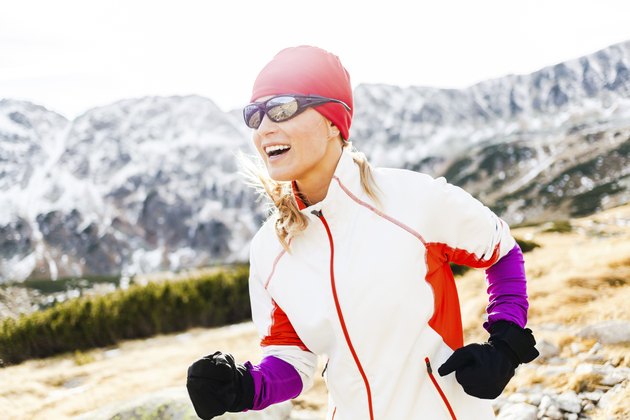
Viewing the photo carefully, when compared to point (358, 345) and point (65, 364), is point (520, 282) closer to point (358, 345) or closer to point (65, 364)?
point (358, 345)

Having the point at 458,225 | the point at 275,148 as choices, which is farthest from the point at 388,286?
the point at 275,148

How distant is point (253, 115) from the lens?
6.77ft

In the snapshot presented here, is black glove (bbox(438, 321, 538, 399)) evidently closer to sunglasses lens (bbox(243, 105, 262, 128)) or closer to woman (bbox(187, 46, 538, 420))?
woman (bbox(187, 46, 538, 420))

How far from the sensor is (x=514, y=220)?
15388 cm

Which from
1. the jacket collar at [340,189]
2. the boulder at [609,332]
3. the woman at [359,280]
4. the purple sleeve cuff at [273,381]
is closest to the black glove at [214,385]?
the woman at [359,280]

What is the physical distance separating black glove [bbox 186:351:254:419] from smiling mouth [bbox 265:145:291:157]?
2.81 ft

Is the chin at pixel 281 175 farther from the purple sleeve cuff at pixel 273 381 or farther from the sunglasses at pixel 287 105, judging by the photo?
the purple sleeve cuff at pixel 273 381

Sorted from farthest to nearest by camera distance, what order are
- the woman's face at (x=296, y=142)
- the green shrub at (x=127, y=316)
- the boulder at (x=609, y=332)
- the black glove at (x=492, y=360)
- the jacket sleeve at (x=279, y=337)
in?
1. the green shrub at (x=127, y=316)
2. the boulder at (x=609, y=332)
3. the jacket sleeve at (x=279, y=337)
4. the woman's face at (x=296, y=142)
5. the black glove at (x=492, y=360)

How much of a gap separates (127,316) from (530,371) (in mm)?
13346

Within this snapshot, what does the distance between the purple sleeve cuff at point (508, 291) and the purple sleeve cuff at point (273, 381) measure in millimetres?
866

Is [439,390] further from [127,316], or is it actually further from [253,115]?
[127,316]

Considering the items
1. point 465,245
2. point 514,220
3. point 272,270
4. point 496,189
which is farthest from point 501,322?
point 496,189

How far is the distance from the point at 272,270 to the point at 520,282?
1.06 m

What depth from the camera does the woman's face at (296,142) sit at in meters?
1.93
